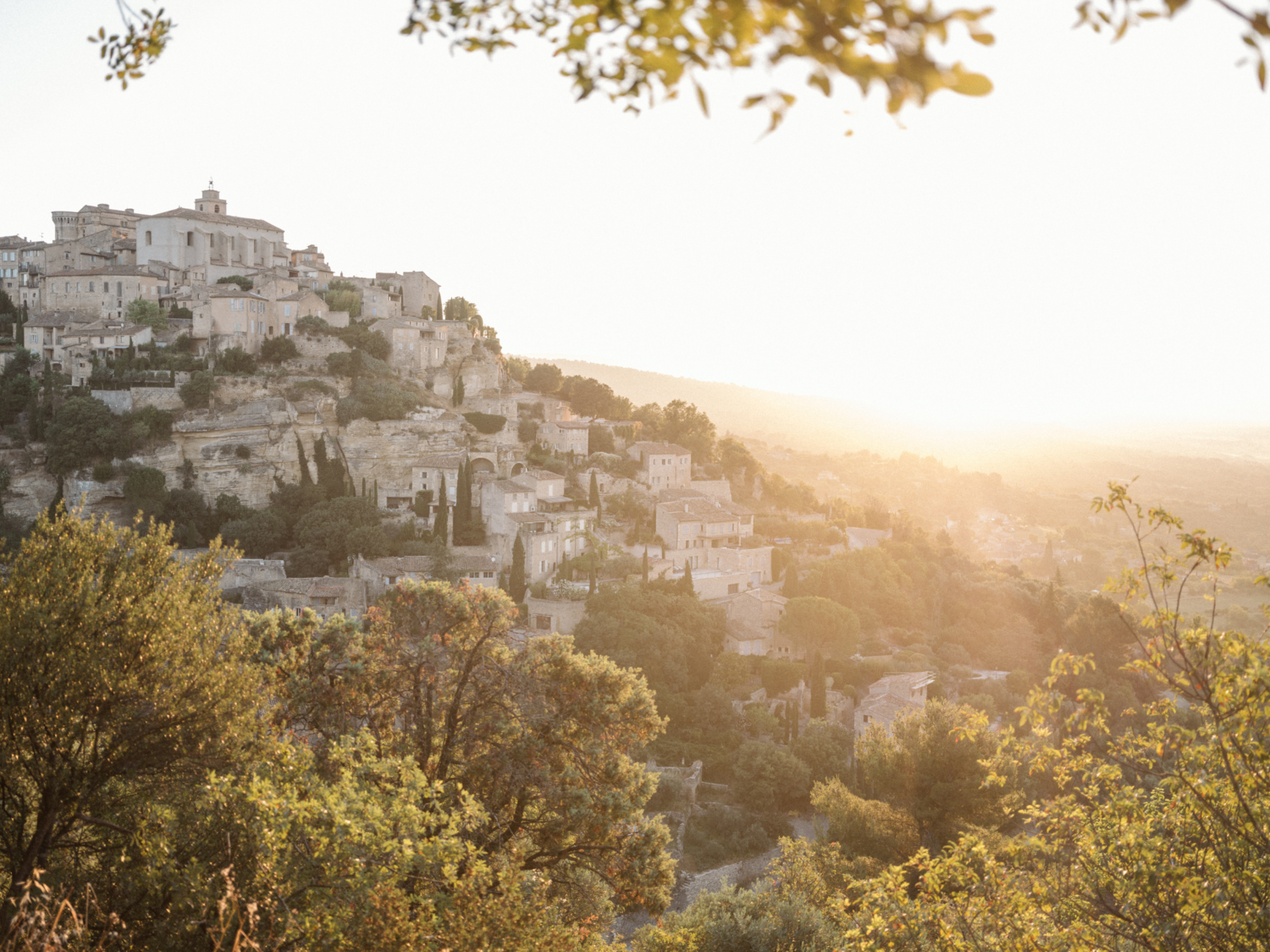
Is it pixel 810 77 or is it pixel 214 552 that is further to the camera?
pixel 214 552

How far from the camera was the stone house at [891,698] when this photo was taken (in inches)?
1117

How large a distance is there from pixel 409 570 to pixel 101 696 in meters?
24.8

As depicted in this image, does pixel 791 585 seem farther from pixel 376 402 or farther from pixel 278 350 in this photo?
pixel 278 350

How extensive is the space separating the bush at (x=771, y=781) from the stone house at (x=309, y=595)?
14906 millimetres

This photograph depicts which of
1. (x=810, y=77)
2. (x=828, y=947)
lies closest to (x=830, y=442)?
(x=828, y=947)

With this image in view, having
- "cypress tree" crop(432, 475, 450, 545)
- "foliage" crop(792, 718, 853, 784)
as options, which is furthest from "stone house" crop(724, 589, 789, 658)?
"cypress tree" crop(432, 475, 450, 545)

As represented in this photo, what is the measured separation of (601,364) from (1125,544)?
9191 centimetres

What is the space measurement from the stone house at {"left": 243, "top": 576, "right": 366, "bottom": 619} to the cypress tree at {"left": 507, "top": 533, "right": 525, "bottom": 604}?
5.70 m

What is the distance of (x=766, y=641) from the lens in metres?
36.3

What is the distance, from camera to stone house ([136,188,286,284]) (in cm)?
4609

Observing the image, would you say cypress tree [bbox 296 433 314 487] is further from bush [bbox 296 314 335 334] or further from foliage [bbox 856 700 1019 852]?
foliage [bbox 856 700 1019 852]

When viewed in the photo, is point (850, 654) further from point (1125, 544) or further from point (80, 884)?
point (1125, 544)

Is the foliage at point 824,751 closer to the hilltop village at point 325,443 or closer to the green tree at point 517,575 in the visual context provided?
the hilltop village at point 325,443

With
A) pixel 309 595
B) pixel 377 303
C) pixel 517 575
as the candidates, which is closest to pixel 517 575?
pixel 517 575
